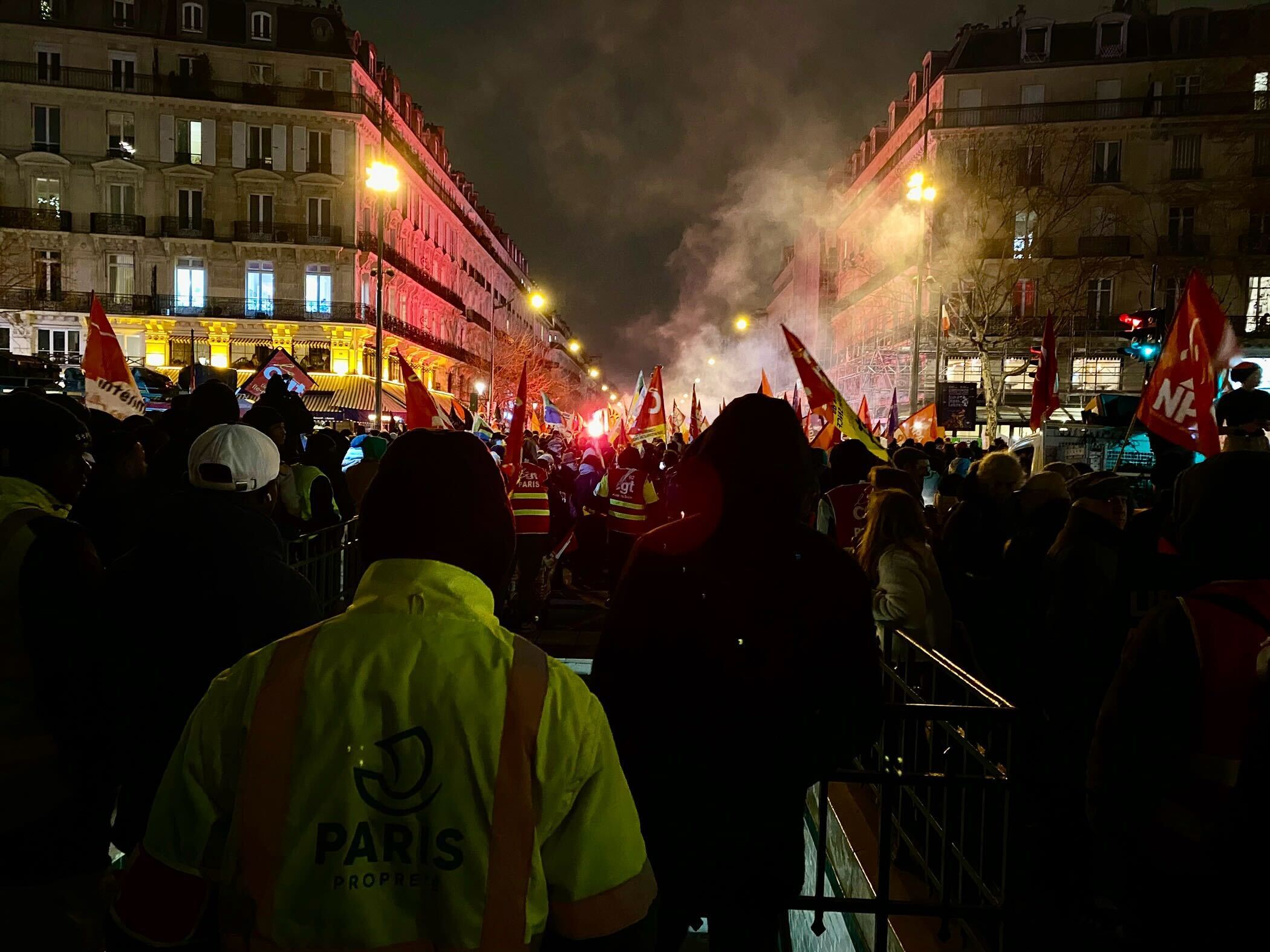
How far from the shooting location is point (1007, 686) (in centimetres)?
615

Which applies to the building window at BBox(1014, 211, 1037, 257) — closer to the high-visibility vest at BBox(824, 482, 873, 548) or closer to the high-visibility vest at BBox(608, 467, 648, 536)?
the high-visibility vest at BBox(608, 467, 648, 536)

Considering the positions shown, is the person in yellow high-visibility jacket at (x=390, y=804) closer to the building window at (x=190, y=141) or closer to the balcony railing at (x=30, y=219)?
the building window at (x=190, y=141)

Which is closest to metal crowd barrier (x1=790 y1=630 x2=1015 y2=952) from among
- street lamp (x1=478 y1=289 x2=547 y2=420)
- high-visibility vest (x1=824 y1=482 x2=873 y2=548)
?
high-visibility vest (x1=824 y1=482 x2=873 y2=548)

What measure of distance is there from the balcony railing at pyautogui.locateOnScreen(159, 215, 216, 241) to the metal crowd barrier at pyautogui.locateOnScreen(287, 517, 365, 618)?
4284 centimetres

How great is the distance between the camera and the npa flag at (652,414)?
17125 millimetres

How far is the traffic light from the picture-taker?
1120 centimetres

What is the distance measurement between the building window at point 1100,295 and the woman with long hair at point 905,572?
4393 centimetres

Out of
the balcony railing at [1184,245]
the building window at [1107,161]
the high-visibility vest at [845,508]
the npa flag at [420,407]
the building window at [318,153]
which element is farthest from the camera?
the building window at [318,153]

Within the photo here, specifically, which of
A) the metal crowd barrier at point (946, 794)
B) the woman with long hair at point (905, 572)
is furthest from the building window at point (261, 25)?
the metal crowd barrier at point (946, 794)

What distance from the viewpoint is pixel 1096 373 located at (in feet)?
140

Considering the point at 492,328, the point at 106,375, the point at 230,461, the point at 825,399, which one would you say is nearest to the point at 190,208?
the point at 492,328

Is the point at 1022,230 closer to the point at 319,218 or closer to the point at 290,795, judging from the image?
the point at 319,218

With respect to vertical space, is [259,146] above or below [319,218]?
above

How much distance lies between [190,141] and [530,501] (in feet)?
143
